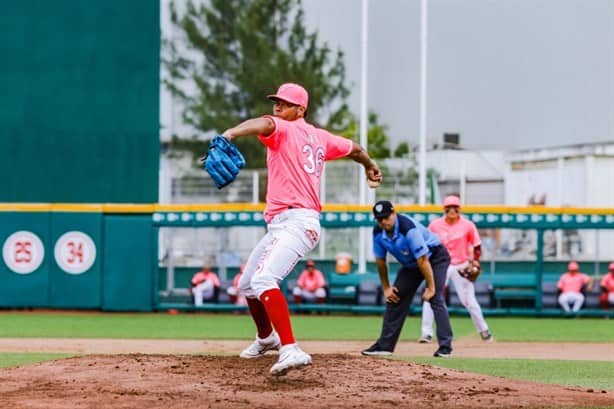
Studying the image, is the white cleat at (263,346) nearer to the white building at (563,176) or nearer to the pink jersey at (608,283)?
the pink jersey at (608,283)

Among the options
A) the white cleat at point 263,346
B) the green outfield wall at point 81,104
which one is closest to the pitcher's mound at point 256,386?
the white cleat at point 263,346

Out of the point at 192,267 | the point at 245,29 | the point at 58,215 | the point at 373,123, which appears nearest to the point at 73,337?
the point at 58,215

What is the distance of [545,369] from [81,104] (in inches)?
536

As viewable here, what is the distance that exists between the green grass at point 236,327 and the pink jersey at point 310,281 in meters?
0.61

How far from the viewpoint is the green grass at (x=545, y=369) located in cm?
958

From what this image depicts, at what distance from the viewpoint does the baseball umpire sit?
11.3 m

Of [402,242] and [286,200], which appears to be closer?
[286,200]

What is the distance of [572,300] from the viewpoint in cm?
2141

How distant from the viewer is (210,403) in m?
7.14

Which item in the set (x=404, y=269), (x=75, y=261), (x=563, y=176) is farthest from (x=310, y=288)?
(x=563, y=176)

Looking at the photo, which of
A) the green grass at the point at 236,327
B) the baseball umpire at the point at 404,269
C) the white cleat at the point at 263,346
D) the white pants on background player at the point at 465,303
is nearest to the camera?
the white cleat at the point at 263,346

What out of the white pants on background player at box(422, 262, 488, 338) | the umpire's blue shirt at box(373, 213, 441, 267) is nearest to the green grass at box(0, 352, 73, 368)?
the umpire's blue shirt at box(373, 213, 441, 267)

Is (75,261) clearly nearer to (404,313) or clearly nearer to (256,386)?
(404,313)

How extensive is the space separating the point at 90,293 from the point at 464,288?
903 centimetres
